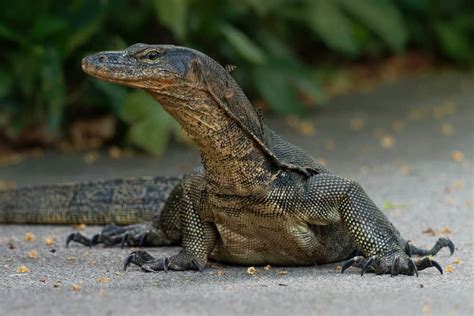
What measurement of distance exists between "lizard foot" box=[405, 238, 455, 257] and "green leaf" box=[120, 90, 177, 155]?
5251mm

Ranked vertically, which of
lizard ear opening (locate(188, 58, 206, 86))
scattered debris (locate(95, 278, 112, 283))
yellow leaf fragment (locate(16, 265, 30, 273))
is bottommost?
yellow leaf fragment (locate(16, 265, 30, 273))

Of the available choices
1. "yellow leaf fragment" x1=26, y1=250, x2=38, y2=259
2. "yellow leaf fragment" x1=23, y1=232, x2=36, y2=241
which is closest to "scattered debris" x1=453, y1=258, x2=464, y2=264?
"yellow leaf fragment" x1=26, y1=250, x2=38, y2=259

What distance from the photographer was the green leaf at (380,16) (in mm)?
14680

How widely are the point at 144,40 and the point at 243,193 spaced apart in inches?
278

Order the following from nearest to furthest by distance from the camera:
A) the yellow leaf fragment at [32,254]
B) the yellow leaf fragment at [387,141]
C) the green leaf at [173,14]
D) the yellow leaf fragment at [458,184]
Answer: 1. the yellow leaf fragment at [32,254]
2. the yellow leaf fragment at [458,184]
3. the green leaf at [173,14]
4. the yellow leaf fragment at [387,141]

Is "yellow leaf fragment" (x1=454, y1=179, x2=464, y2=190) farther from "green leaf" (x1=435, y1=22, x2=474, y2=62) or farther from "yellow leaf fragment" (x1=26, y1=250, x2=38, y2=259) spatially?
"green leaf" (x1=435, y1=22, x2=474, y2=62)

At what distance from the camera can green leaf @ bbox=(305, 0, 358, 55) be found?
14.2m

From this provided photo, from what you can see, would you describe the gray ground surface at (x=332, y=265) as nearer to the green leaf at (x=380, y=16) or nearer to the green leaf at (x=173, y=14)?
the green leaf at (x=380, y=16)

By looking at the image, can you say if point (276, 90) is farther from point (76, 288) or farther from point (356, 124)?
point (76, 288)

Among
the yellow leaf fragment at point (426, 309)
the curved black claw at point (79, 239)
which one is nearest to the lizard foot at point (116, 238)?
the curved black claw at point (79, 239)

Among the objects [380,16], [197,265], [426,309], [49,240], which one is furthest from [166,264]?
[380,16]

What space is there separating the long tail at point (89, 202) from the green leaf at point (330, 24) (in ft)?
19.4

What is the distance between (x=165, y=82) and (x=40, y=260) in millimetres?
1970

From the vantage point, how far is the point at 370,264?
6.70 m
